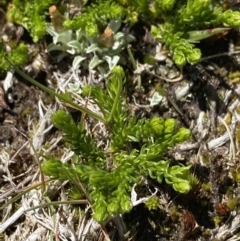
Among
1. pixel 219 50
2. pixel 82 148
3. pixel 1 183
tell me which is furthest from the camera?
pixel 219 50

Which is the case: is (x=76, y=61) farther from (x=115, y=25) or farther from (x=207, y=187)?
(x=207, y=187)

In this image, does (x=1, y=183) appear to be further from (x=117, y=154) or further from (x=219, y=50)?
(x=219, y=50)

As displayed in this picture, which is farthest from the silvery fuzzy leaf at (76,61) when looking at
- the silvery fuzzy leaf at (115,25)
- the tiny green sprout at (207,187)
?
the tiny green sprout at (207,187)

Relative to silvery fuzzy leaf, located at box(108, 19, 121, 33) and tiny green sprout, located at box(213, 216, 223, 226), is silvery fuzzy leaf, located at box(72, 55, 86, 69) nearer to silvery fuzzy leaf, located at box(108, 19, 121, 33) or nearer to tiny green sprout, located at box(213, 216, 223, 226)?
silvery fuzzy leaf, located at box(108, 19, 121, 33)

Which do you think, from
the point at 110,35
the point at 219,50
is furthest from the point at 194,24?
the point at 110,35

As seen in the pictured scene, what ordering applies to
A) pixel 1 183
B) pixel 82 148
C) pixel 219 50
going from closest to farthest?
pixel 82 148
pixel 1 183
pixel 219 50

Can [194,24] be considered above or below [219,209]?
above
